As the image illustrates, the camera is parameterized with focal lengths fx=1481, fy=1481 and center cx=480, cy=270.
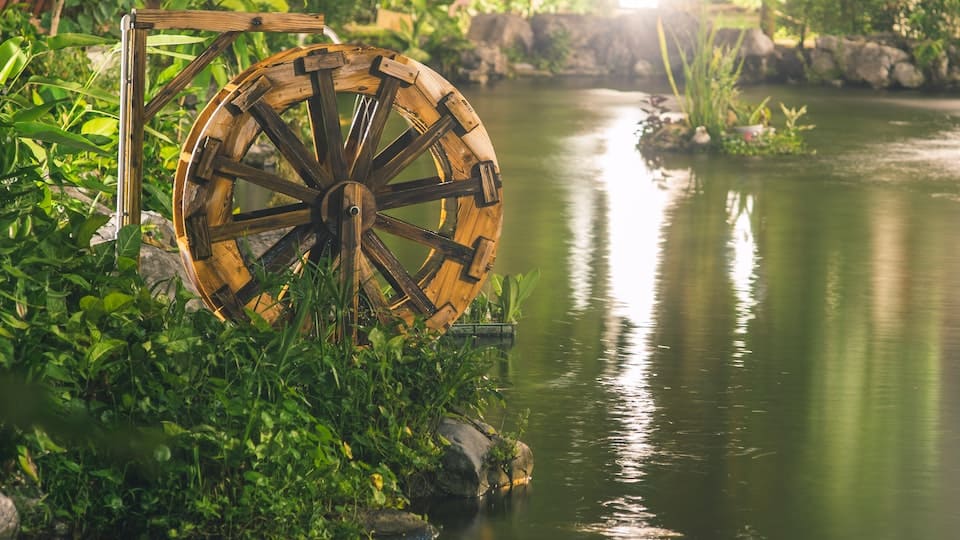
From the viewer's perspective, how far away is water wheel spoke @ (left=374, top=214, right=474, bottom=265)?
6463 mm

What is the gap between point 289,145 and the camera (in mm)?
6184

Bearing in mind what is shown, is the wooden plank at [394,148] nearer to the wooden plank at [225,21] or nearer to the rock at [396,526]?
the wooden plank at [225,21]

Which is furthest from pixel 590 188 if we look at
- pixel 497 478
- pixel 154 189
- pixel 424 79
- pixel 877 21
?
pixel 877 21

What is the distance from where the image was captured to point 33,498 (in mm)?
4668

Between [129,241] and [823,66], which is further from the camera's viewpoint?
[823,66]

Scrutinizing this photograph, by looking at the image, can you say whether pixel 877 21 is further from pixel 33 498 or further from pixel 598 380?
pixel 33 498

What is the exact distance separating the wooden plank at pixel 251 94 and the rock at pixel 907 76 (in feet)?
84.8

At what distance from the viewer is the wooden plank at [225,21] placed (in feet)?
19.3

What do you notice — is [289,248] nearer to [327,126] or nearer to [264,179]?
[264,179]

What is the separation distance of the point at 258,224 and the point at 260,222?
0.01 metres

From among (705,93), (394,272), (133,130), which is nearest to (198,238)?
(133,130)

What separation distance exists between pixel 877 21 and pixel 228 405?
1263 inches

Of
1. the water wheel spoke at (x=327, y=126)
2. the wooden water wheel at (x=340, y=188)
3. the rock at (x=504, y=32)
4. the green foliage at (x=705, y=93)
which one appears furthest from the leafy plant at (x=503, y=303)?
the rock at (x=504, y=32)

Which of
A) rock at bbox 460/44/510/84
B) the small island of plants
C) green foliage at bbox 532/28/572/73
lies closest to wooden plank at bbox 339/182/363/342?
the small island of plants
